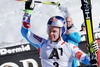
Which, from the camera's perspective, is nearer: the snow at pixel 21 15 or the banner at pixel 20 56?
the banner at pixel 20 56

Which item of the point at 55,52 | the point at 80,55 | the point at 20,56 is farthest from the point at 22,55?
the point at 80,55

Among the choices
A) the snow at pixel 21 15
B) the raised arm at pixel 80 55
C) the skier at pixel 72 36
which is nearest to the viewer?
the raised arm at pixel 80 55

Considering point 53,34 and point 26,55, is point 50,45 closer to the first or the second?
point 53,34

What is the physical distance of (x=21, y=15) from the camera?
12227 millimetres

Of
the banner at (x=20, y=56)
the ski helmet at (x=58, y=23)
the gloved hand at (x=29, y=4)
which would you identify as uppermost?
the gloved hand at (x=29, y=4)

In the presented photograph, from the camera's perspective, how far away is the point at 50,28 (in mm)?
6871

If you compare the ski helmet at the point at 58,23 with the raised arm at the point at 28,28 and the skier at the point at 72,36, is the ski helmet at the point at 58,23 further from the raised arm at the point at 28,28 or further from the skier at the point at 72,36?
the skier at the point at 72,36

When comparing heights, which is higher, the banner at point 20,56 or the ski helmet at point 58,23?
the ski helmet at point 58,23

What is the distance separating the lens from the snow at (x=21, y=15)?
1077 centimetres

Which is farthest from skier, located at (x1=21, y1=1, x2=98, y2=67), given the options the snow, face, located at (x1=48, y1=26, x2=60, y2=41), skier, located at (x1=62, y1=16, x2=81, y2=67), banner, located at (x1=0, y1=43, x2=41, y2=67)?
the snow

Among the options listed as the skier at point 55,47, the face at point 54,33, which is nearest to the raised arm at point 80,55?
the skier at point 55,47

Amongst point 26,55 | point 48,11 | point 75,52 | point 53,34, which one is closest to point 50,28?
point 53,34

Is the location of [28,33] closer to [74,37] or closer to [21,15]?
[74,37]

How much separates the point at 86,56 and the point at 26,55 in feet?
6.04
